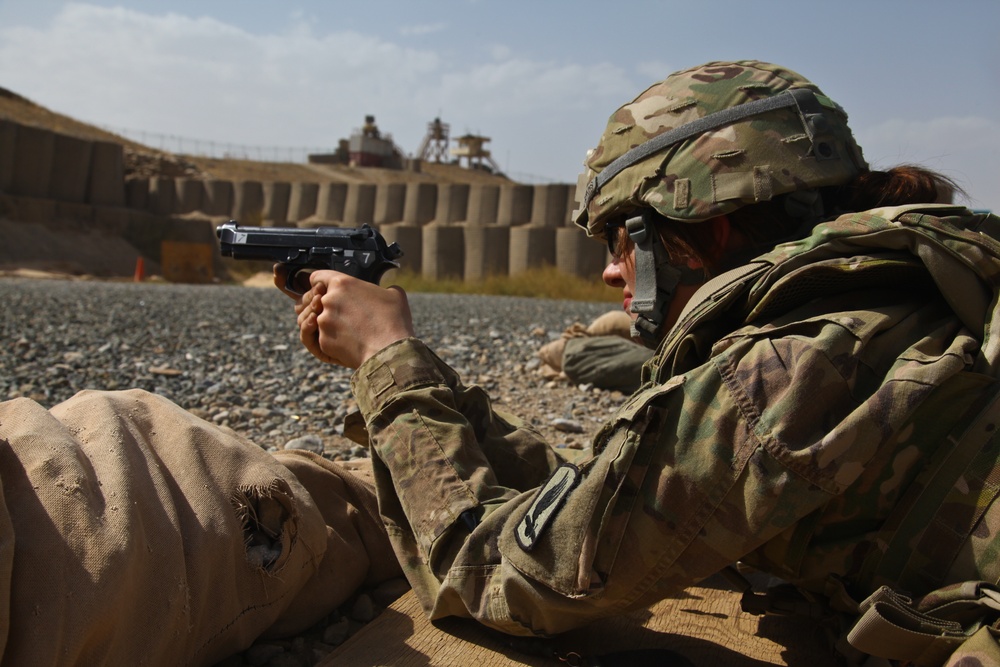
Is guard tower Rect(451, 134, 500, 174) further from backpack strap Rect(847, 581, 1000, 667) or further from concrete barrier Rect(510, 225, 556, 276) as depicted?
backpack strap Rect(847, 581, 1000, 667)

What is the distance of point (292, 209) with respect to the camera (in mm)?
25469

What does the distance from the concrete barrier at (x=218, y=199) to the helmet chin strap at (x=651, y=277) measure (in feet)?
85.6

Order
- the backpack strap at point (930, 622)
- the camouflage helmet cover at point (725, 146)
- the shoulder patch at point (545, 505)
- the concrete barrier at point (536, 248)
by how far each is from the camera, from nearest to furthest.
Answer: the backpack strap at point (930, 622) < the shoulder patch at point (545, 505) < the camouflage helmet cover at point (725, 146) < the concrete barrier at point (536, 248)

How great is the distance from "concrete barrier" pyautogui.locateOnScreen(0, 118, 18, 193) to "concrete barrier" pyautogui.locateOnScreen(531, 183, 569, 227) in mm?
14194

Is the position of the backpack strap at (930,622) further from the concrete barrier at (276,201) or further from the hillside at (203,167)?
the hillside at (203,167)

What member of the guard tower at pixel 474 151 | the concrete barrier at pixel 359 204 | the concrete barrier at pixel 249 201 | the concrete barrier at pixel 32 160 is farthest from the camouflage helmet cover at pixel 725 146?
the guard tower at pixel 474 151

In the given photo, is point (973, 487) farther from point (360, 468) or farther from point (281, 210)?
point (281, 210)

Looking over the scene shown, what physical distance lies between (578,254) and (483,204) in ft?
16.0

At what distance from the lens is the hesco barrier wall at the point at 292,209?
20391 mm

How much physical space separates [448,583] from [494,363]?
5240 millimetres

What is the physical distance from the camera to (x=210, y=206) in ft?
86.7

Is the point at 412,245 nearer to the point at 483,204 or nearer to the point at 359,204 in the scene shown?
the point at 483,204

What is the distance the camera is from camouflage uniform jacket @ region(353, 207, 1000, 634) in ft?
4.34

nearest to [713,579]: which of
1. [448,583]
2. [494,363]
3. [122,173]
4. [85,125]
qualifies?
[448,583]
